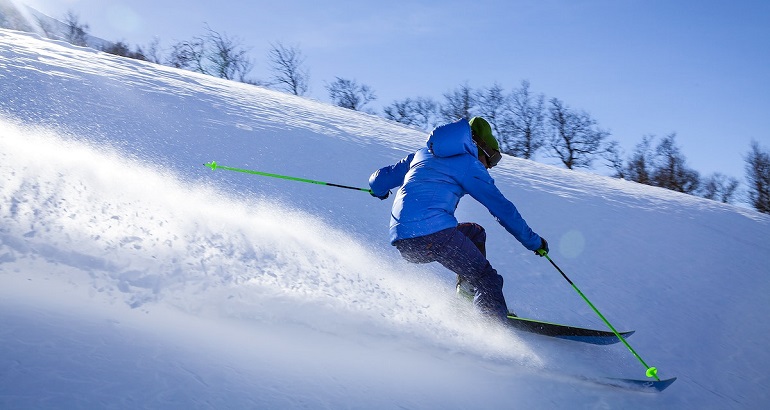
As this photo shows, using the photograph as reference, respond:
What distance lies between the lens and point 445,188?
330 cm

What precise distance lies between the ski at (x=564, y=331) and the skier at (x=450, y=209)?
8.9 inches

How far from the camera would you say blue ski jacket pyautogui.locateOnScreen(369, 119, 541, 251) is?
10.7 feet

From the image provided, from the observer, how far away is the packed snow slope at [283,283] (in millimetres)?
Answer: 1945

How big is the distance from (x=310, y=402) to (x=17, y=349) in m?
1.08

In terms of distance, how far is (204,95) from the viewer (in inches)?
337

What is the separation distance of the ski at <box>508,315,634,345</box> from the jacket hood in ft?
4.36

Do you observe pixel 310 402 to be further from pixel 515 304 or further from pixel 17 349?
pixel 515 304

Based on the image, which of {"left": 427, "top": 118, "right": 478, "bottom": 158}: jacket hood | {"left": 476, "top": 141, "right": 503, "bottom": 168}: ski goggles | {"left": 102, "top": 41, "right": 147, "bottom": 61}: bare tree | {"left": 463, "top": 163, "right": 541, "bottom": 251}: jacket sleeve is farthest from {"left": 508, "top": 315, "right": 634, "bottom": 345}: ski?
{"left": 102, "top": 41, "right": 147, "bottom": 61}: bare tree

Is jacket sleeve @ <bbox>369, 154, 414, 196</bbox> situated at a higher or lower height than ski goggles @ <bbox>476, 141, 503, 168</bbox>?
lower

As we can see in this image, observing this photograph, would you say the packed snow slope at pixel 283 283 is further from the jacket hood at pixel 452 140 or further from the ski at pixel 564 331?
the jacket hood at pixel 452 140

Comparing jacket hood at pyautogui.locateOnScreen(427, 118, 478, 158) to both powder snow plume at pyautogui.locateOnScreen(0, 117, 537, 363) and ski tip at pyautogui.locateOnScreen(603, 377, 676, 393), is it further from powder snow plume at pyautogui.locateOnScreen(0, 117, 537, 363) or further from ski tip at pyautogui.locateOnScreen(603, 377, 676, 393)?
ski tip at pyautogui.locateOnScreen(603, 377, 676, 393)

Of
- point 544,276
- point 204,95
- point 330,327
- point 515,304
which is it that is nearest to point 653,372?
point 515,304

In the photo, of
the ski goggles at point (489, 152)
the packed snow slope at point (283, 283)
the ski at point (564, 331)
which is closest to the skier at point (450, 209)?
the ski goggles at point (489, 152)

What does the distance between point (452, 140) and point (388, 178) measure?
894 millimetres
